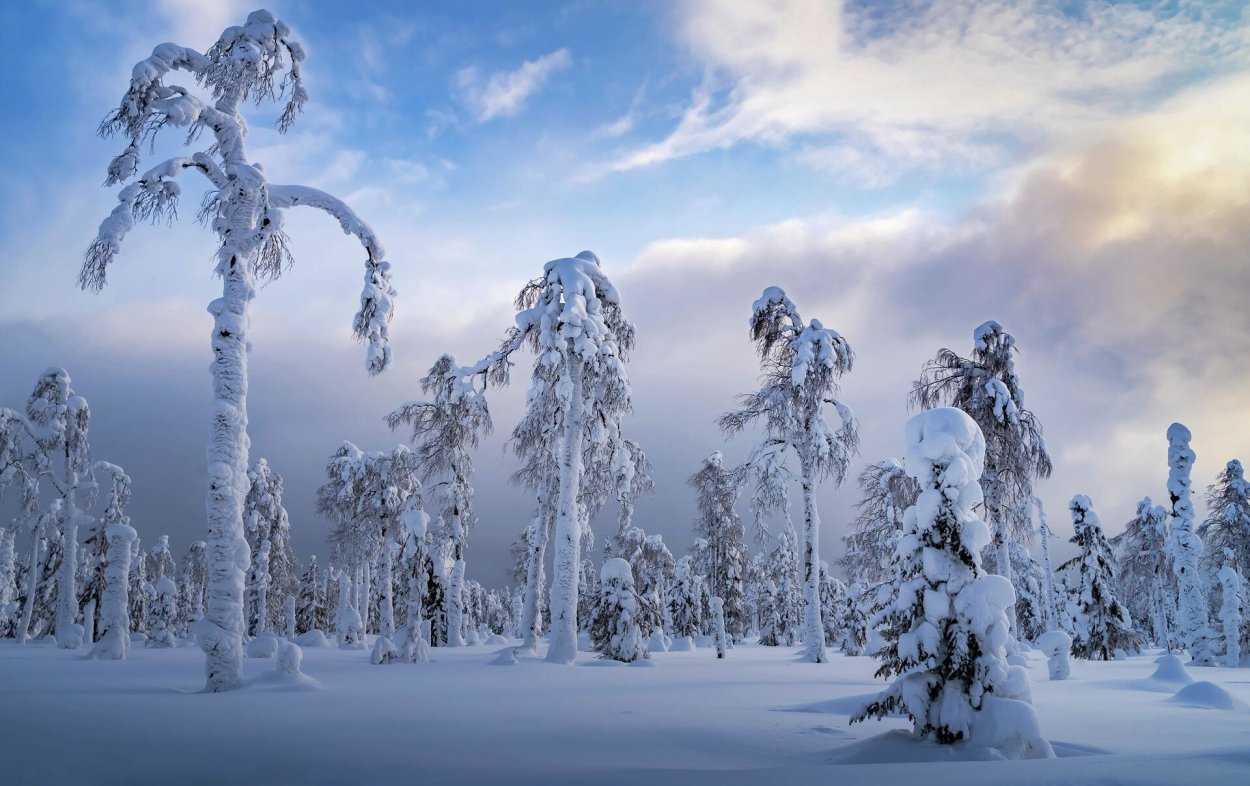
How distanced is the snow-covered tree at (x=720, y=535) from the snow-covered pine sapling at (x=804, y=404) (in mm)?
11545

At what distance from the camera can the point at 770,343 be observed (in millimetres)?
25109

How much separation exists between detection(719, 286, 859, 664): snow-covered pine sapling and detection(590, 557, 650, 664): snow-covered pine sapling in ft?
19.0

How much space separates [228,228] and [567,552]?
11.4 meters

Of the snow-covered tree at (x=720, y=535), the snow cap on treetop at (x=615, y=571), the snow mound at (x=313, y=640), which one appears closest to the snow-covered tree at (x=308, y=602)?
the snow mound at (x=313, y=640)

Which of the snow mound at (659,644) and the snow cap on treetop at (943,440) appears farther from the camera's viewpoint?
the snow mound at (659,644)

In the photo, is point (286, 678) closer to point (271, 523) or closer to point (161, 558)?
point (271, 523)

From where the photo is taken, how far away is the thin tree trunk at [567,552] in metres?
19.1

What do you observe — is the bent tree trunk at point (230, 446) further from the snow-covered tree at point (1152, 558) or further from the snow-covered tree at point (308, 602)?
the snow-covered tree at point (308, 602)

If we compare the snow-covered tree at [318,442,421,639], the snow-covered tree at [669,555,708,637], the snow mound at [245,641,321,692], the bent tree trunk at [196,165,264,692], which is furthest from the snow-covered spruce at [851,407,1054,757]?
the snow-covered tree at [669,555,708,637]

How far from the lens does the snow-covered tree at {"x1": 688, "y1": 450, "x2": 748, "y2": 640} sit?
4144cm

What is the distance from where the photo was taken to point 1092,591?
31.9 m

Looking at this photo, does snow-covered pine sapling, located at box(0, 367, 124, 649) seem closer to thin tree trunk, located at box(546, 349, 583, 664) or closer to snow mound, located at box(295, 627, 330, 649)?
snow mound, located at box(295, 627, 330, 649)

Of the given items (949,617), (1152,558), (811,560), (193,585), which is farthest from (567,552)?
(193,585)

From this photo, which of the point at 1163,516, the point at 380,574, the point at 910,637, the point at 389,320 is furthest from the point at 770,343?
the point at 1163,516
